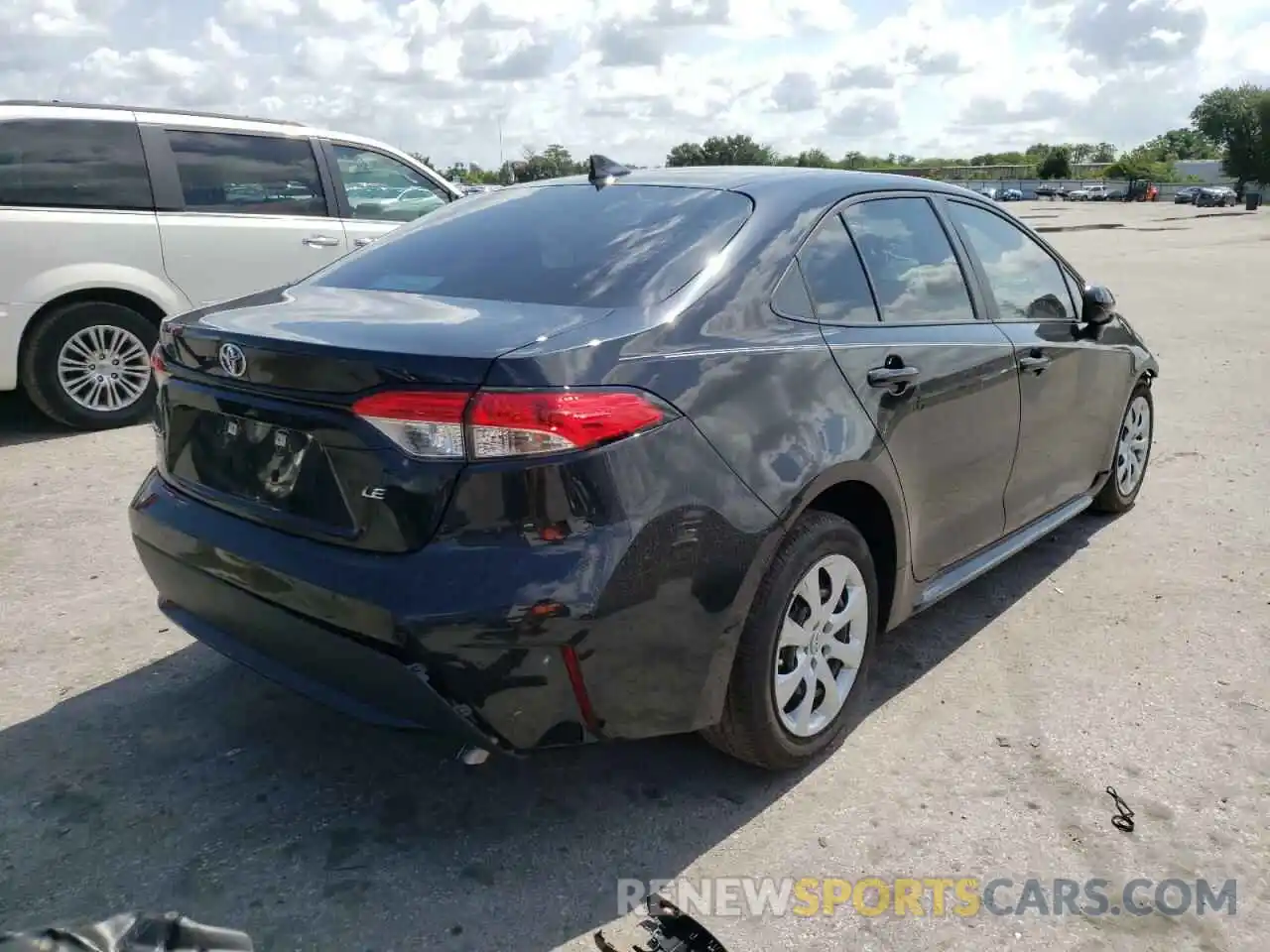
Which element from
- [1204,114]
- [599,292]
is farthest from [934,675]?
[1204,114]

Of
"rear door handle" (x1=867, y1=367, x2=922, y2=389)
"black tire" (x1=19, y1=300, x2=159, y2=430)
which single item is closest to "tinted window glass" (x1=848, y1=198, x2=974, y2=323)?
"rear door handle" (x1=867, y1=367, x2=922, y2=389)

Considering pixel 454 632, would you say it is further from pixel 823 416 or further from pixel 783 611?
pixel 823 416

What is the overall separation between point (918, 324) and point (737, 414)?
3.51 ft

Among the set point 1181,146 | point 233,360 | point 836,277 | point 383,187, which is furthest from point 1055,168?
point 233,360

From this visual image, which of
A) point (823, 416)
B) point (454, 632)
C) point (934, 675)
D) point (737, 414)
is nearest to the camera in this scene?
point (454, 632)

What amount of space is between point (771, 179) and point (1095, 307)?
1915mm

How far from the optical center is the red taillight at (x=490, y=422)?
7.55 ft

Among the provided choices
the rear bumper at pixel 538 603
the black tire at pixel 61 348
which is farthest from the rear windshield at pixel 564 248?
the black tire at pixel 61 348

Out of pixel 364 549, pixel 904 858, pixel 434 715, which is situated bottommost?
pixel 904 858

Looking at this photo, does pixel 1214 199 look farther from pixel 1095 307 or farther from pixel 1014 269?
pixel 1014 269

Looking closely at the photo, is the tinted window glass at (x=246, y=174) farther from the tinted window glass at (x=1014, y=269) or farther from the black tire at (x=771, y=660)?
the black tire at (x=771, y=660)

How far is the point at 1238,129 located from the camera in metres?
98.2

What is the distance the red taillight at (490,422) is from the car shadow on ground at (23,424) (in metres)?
5.19

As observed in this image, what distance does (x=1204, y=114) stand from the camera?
11400 cm
